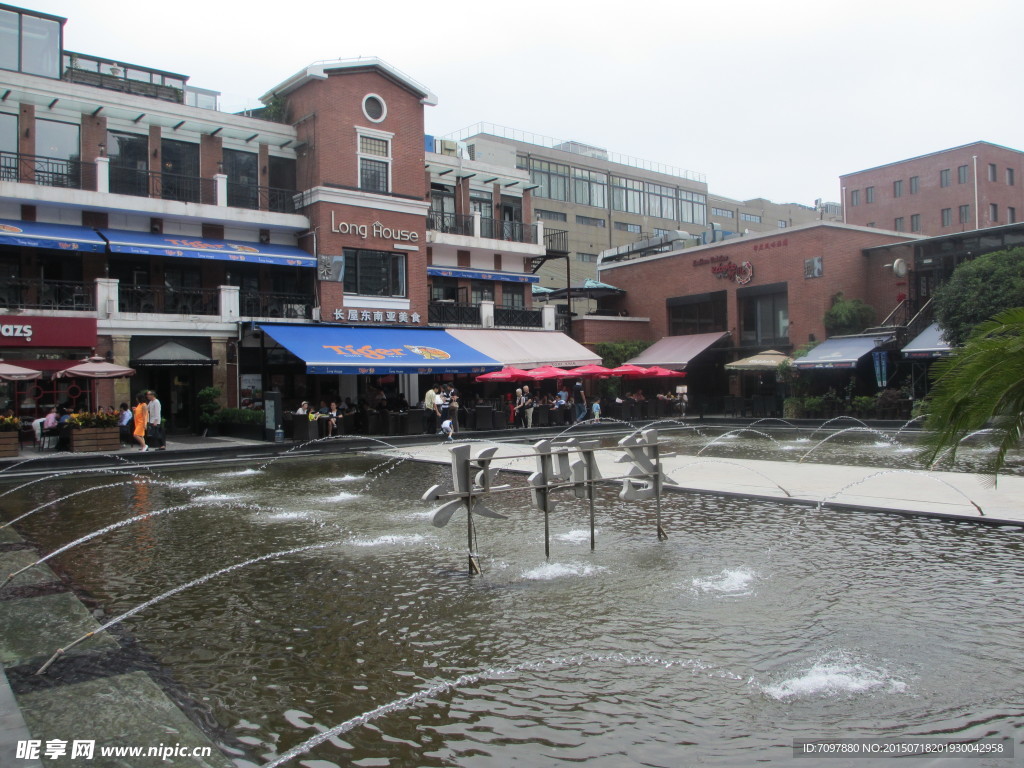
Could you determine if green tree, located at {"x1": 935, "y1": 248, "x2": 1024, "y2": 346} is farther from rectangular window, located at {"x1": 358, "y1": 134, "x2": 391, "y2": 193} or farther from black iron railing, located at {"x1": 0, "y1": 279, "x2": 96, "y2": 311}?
black iron railing, located at {"x1": 0, "y1": 279, "x2": 96, "y2": 311}

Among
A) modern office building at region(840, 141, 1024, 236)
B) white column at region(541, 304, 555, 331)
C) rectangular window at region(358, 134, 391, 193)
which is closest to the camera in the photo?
rectangular window at region(358, 134, 391, 193)

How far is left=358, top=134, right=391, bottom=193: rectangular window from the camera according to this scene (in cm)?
3078

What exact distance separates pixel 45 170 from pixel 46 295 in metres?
4.12

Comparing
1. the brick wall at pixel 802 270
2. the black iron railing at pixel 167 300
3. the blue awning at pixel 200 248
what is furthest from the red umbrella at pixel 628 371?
the black iron railing at pixel 167 300

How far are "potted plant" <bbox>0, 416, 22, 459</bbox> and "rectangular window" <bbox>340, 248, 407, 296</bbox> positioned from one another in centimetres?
1276

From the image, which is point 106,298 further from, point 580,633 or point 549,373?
point 580,633

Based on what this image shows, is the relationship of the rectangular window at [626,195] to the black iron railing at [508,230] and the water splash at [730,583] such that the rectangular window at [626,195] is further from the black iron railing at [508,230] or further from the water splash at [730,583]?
the water splash at [730,583]

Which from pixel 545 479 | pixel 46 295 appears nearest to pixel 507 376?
pixel 46 295

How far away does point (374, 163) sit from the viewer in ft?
A: 102

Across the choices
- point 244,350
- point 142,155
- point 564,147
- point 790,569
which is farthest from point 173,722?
point 564,147

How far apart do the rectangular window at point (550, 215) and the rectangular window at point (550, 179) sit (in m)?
1.22

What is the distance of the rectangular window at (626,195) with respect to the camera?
241 feet

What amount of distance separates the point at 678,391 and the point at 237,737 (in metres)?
32.1

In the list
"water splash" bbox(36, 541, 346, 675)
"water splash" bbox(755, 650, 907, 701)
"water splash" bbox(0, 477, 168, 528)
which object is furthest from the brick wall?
"water splash" bbox(755, 650, 907, 701)
